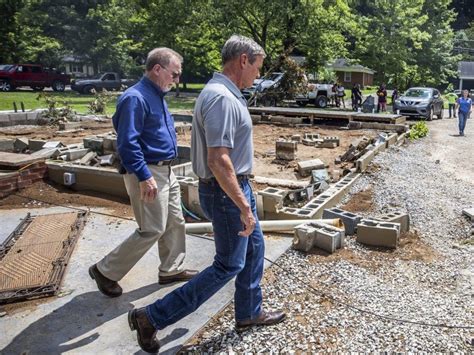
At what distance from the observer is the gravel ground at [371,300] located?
3.11m

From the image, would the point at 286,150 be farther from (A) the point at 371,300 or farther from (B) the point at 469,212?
(A) the point at 371,300

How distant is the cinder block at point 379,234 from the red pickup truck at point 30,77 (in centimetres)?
2964

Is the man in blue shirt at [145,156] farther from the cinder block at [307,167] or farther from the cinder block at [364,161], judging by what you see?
the cinder block at [364,161]

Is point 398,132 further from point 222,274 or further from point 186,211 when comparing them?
point 222,274

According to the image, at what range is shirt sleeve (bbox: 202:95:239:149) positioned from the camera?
2.54 metres

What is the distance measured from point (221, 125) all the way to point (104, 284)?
176cm

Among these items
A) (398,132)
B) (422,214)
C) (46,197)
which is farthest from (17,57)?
(422,214)

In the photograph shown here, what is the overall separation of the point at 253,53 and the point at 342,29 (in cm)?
2526

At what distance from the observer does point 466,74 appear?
171 ft

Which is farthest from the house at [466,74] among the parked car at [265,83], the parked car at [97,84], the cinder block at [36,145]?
the cinder block at [36,145]

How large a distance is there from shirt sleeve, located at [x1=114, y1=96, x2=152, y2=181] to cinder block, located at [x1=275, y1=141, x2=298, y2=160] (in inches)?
269

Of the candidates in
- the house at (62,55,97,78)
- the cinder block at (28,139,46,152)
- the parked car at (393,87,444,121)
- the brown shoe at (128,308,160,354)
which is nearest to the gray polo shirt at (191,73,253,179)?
the brown shoe at (128,308,160,354)

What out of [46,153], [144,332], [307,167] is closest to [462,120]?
[307,167]

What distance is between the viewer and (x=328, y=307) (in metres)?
3.57
